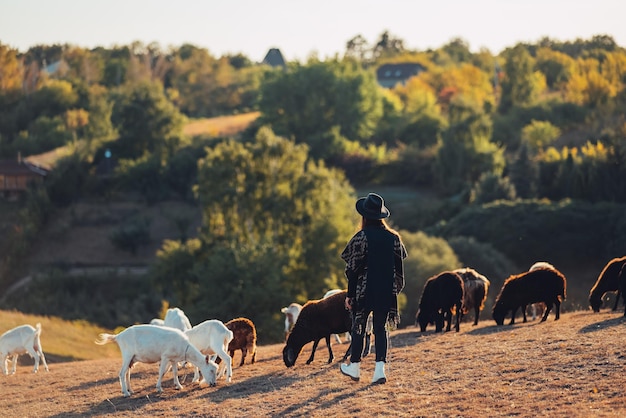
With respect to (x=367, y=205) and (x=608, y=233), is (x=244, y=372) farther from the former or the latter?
(x=608, y=233)

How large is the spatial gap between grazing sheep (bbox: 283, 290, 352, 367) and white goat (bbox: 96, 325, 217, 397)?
1678mm

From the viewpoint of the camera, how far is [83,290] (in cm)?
6228

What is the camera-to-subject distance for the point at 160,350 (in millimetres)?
15094

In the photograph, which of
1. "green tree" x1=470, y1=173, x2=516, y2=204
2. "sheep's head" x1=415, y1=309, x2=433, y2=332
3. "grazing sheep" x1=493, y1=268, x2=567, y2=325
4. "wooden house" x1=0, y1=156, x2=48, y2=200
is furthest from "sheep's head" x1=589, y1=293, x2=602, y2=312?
"wooden house" x1=0, y1=156, x2=48, y2=200

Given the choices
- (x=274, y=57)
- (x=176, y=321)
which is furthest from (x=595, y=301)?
(x=274, y=57)

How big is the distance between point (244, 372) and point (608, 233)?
43721 millimetres

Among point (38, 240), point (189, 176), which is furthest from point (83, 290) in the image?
point (189, 176)

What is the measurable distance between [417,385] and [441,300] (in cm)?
569

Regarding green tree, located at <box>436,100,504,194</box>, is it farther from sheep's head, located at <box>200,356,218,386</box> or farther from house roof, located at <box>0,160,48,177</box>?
sheep's head, located at <box>200,356,218,386</box>

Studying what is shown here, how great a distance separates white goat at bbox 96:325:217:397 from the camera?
49.5 ft

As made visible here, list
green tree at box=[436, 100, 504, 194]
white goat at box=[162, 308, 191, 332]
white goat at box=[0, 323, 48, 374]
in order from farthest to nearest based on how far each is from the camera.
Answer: green tree at box=[436, 100, 504, 194] → white goat at box=[162, 308, 191, 332] → white goat at box=[0, 323, 48, 374]

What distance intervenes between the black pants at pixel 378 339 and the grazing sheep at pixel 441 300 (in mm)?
5510

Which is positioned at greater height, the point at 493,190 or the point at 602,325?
the point at 493,190

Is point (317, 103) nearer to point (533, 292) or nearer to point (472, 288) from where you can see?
point (472, 288)
